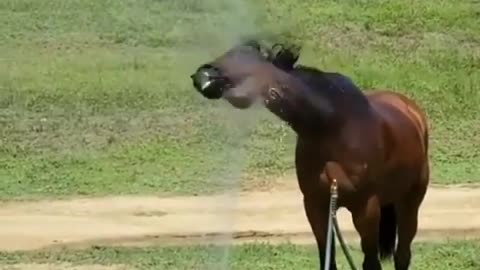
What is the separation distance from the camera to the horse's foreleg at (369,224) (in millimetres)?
5102

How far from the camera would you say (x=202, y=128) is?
1002 centimetres

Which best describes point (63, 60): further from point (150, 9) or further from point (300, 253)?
point (300, 253)

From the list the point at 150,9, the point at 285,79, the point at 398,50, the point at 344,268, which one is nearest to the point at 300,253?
the point at 344,268

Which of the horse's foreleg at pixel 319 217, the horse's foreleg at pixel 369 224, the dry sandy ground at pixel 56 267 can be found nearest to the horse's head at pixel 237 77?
the horse's foreleg at pixel 319 217

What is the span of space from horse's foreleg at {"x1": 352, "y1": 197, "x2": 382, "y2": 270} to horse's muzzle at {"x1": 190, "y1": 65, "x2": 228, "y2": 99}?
75cm

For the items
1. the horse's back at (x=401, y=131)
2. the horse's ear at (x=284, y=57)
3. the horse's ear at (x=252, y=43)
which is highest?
the horse's ear at (x=252, y=43)

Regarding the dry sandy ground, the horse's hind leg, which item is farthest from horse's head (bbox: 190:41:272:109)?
the dry sandy ground

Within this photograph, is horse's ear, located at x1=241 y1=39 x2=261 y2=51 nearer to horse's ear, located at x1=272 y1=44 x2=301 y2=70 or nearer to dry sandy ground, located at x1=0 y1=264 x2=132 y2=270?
horse's ear, located at x1=272 y1=44 x2=301 y2=70

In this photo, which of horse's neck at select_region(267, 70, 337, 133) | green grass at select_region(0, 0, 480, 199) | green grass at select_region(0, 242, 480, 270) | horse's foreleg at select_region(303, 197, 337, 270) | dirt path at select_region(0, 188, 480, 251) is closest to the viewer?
horse's neck at select_region(267, 70, 337, 133)

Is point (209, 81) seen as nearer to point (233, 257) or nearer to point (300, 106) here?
point (300, 106)

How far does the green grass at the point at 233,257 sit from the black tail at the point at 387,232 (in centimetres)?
126

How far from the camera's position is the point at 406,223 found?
5523 mm

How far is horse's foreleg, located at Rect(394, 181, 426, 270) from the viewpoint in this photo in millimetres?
5473

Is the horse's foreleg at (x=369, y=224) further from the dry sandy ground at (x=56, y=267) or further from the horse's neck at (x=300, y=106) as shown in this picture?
the dry sandy ground at (x=56, y=267)
